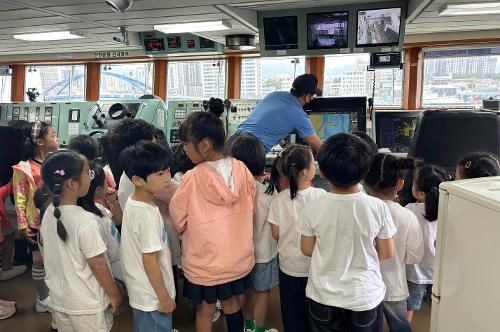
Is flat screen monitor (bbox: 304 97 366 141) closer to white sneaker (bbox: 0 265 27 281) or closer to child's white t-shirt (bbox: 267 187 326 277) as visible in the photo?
child's white t-shirt (bbox: 267 187 326 277)

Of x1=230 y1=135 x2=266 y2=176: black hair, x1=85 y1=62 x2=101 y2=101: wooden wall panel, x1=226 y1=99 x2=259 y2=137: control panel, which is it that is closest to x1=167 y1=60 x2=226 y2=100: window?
x1=85 y1=62 x2=101 y2=101: wooden wall panel

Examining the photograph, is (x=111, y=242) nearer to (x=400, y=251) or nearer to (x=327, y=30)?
(x=400, y=251)

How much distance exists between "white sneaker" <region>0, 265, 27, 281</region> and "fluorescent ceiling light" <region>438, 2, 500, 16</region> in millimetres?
4147

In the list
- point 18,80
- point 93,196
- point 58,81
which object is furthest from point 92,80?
point 93,196

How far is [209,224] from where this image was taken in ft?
5.42

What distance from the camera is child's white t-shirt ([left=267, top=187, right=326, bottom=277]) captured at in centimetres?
175

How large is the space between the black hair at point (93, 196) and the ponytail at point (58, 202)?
12 centimetres

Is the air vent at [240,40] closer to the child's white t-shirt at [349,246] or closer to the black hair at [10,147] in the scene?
the black hair at [10,147]

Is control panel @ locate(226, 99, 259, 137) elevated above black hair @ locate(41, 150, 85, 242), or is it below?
above

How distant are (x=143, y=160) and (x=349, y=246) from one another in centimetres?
85

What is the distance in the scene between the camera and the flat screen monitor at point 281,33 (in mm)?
3892

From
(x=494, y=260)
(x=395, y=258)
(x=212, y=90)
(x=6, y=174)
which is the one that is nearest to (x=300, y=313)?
(x=395, y=258)

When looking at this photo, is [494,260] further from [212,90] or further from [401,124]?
[212,90]

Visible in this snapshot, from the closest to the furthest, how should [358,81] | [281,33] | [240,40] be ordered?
1. [281,33]
2. [240,40]
3. [358,81]
